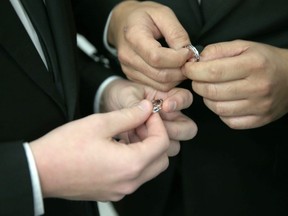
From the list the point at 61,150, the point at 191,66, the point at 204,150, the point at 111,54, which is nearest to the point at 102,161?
the point at 61,150

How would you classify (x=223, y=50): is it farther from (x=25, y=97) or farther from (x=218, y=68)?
(x=25, y=97)

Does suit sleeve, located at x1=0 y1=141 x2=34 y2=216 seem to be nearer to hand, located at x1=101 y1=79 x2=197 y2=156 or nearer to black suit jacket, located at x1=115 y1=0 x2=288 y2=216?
hand, located at x1=101 y1=79 x2=197 y2=156

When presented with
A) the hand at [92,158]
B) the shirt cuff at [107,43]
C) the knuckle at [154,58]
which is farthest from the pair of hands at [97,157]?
the shirt cuff at [107,43]

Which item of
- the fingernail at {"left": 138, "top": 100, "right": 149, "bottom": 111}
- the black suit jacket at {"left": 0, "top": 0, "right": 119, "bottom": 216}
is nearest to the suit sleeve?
the black suit jacket at {"left": 0, "top": 0, "right": 119, "bottom": 216}

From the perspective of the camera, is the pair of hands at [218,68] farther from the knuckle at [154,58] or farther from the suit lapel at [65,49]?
the suit lapel at [65,49]

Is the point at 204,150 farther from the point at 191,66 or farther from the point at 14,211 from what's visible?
the point at 14,211
